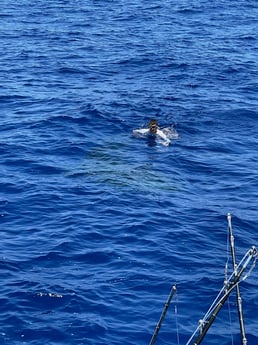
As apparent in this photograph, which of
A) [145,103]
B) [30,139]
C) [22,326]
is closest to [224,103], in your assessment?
[145,103]

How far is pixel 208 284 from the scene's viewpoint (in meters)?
24.4

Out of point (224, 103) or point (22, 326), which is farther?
point (224, 103)

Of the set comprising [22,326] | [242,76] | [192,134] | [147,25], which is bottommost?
[22,326]

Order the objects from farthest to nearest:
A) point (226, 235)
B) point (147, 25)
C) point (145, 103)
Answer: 1. point (147, 25)
2. point (145, 103)
3. point (226, 235)

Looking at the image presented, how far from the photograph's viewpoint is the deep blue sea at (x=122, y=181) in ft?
75.1

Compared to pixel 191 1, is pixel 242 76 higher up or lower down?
lower down

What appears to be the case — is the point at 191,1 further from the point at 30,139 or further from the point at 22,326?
the point at 22,326

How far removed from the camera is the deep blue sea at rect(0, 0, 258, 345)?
22891 millimetres

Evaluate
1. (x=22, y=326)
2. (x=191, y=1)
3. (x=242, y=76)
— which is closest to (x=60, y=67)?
(x=242, y=76)

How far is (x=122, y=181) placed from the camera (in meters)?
32.2

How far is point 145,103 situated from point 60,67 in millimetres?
10234

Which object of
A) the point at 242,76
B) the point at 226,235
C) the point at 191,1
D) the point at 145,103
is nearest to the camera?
the point at 226,235

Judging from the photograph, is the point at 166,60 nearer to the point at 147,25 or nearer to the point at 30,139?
the point at 147,25

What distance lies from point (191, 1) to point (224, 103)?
3105 cm
